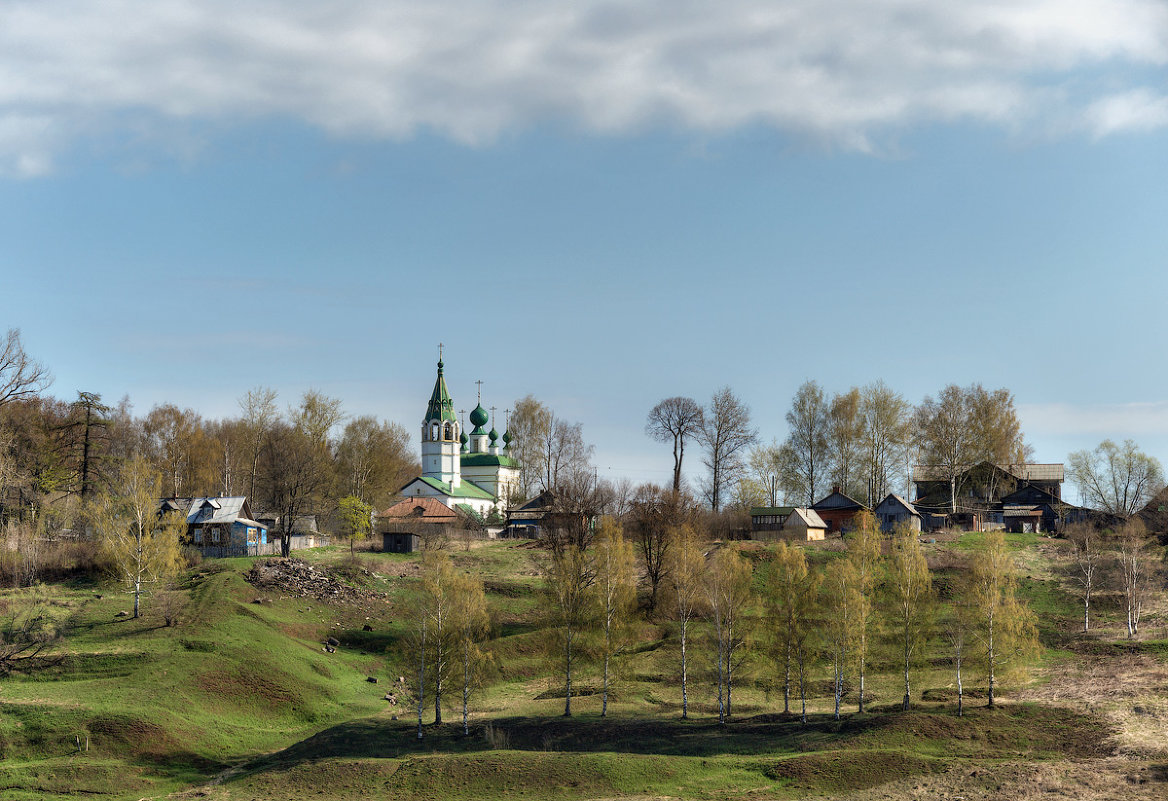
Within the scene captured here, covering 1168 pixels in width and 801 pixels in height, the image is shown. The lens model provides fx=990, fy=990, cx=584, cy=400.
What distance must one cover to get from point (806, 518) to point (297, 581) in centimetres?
4223

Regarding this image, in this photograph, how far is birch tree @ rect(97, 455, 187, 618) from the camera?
53.7 m

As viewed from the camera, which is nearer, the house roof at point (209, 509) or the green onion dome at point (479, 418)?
the house roof at point (209, 509)

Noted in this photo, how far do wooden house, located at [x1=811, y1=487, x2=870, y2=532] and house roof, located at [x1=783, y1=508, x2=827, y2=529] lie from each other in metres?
1.94

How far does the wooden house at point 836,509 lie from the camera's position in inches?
3376

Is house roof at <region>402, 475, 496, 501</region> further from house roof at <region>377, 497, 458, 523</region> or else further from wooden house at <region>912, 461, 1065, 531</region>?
wooden house at <region>912, 461, 1065, 531</region>

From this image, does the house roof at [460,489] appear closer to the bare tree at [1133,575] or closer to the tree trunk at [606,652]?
the tree trunk at [606,652]

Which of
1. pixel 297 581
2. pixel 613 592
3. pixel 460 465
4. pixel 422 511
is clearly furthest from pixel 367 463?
pixel 613 592

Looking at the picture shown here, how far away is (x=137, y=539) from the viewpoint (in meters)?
55.2

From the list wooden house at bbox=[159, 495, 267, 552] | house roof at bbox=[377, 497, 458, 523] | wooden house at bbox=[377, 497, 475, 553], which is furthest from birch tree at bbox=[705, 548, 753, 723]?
house roof at bbox=[377, 497, 458, 523]

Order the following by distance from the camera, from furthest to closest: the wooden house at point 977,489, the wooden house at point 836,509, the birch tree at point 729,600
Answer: the wooden house at point 977,489
the wooden house at point 836,509
the birch tree at point 729,600

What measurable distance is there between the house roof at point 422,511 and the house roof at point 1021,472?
47089mm

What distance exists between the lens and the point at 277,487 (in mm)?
72000

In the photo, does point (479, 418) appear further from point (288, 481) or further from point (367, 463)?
point (288, 481)

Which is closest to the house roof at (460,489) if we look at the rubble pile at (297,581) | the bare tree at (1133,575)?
the rubble pile at (297,581)
